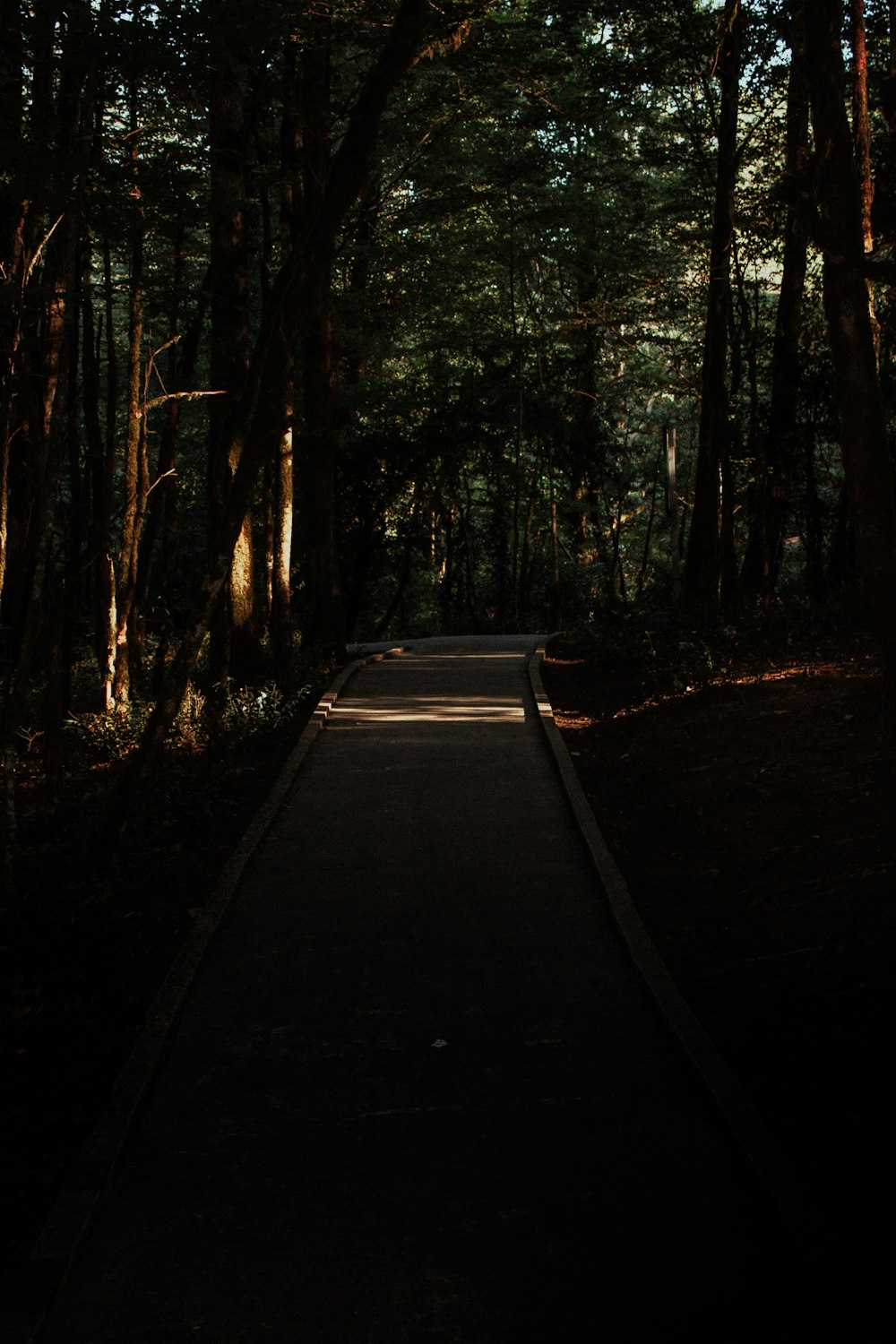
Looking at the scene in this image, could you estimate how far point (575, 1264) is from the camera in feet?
12.6

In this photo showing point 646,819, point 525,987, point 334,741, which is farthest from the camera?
point 334,741

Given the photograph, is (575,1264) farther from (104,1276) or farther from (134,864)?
(134,864)

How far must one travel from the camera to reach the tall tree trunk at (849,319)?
26.4 feet

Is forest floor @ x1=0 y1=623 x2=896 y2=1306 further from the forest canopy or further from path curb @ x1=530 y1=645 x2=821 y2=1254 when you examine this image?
the forest canopy

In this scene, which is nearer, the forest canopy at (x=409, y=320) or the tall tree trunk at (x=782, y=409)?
the forest canopy at (x=409, y=320)

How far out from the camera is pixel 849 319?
8156 mm

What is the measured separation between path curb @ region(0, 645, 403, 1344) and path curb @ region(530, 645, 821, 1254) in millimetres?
2351

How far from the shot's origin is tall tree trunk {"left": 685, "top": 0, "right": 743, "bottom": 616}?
671 inches

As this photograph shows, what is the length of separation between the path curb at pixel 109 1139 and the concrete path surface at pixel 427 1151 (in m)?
0.08

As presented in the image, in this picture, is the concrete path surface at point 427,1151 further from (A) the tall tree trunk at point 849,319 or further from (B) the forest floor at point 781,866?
(A) the tall tree trunk at point 849,319

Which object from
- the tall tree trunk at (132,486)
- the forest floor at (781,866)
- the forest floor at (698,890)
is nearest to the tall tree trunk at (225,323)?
the tall tree trunk at (132,486)

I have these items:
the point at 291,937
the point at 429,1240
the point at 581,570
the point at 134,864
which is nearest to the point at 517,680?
the point at 134,864

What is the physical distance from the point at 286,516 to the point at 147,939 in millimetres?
10002

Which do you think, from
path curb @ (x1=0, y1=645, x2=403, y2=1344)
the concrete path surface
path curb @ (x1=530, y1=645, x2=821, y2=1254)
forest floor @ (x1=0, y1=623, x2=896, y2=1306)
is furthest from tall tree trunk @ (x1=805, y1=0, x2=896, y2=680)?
path curb @ (x1=0, y1=645, x2=403, y2=1344)
